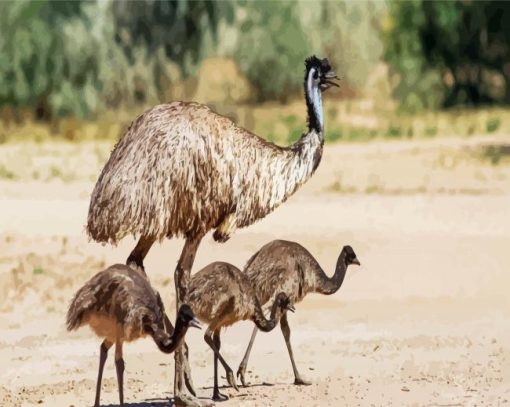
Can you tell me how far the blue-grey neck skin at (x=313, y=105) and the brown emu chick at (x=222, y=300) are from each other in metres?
0.94

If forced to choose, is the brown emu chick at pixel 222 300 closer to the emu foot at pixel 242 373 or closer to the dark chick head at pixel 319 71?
the emu foot at pixel 242 373

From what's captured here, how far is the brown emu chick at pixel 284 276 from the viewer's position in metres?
10.1

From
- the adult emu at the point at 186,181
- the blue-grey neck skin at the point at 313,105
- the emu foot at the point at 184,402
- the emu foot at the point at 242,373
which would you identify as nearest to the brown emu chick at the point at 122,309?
the adult emu at the point at 186,181

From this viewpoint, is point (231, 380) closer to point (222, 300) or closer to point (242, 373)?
point (242, 373)

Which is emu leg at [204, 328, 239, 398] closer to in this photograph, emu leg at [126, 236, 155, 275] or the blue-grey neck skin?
emu leg at [126, 236, 155, 275]

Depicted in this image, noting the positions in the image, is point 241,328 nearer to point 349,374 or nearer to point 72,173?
point 349,374

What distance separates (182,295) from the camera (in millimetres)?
9109

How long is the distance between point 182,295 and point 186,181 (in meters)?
0.66

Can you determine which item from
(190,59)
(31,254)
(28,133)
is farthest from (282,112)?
(31,254)

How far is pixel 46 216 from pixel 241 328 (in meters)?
7.73

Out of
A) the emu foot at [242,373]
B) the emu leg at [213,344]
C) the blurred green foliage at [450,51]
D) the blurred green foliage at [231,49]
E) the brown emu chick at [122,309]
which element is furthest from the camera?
the blurred green foliage at [450,51]

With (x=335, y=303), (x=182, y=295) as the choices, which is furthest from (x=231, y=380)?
(x=335, y=303)

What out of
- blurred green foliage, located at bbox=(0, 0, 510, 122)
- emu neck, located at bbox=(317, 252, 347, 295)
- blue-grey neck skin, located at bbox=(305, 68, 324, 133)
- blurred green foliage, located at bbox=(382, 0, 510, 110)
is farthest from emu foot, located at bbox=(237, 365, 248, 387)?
blurred green foliage, located at bbox=(382, 0, 510, 110)

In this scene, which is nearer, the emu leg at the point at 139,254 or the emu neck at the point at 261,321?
the emu leg at the point at 139,254
